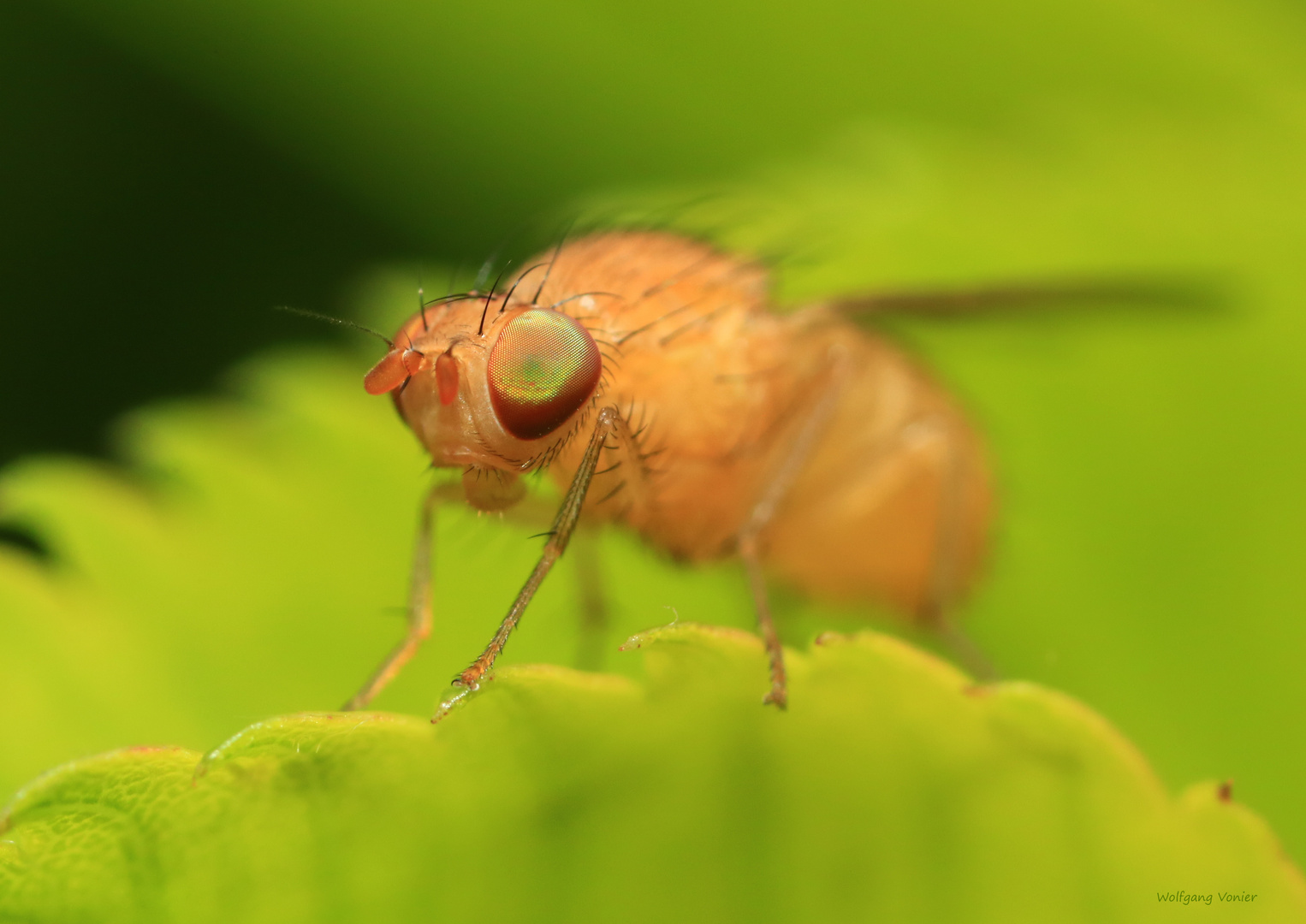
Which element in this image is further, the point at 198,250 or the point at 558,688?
the point at 198,250

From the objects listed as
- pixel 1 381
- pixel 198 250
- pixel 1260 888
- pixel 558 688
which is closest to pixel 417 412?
pixel 558 688

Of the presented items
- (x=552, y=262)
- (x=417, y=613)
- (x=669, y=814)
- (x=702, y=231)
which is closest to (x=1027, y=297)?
(x=702, y=231)

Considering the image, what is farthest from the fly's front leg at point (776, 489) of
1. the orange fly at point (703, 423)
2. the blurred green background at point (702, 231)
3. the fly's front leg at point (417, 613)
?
the fly's front leg at point (417, 613)

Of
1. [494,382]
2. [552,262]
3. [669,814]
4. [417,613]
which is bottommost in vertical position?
[669,814]

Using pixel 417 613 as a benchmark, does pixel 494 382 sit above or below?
above

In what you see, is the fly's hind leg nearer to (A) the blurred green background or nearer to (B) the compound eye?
(A) the blurred green background

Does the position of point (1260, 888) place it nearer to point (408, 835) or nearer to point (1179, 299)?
point (408, 835)

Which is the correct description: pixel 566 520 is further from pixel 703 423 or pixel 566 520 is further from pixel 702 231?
pixel 702 231

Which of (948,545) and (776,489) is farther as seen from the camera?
(948,545)
